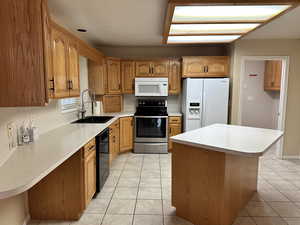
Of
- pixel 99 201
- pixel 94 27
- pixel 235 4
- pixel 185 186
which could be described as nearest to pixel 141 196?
pixel 99 201

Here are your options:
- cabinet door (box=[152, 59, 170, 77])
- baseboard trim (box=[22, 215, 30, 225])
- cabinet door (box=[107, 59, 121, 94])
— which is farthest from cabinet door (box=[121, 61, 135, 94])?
baseboard trim (box=[22, 215, 30, 225])

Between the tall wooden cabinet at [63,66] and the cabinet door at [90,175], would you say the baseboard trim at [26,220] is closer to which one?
the cabinet door at [90,175]

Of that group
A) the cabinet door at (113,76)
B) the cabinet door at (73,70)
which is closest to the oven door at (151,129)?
the cabinet door at (113,76)

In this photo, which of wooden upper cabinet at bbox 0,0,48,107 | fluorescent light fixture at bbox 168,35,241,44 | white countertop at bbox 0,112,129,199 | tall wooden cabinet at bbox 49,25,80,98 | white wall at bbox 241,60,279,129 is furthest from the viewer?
white wall at bbox 241,60,279,129

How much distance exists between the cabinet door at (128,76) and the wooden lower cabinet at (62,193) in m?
2.56

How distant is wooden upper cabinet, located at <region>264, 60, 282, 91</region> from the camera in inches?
194

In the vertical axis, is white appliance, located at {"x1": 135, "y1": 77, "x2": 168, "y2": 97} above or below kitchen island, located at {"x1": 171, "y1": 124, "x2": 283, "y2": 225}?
above

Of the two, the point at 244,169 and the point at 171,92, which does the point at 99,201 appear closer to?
the point at 244,169

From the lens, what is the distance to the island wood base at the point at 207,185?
5.87ft

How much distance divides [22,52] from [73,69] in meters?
1.25

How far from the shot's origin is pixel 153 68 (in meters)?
4.34

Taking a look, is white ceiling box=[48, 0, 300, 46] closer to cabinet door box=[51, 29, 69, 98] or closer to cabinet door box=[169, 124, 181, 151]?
cabinet door box=[51, 29, 69, 98]

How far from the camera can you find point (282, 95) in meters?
3.83

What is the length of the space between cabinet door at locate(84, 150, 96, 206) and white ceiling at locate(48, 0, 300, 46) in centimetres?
176
